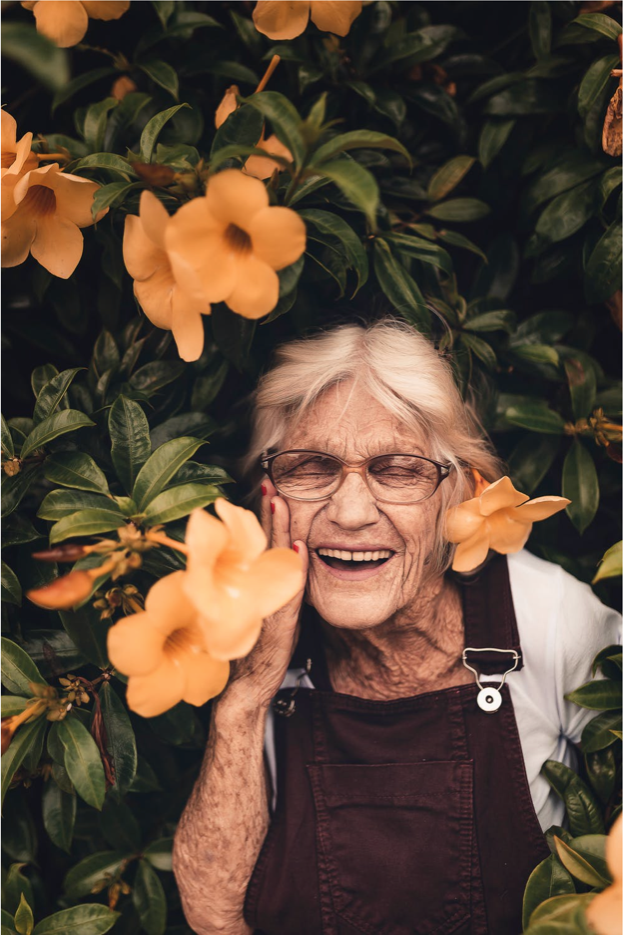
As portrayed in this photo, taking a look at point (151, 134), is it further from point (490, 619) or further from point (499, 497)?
point (490, 619)

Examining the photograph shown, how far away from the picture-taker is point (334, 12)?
1341 millimetres

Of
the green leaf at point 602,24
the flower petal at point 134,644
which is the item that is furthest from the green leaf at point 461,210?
the flower petal at point 134,644

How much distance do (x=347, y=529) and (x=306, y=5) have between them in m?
1.04

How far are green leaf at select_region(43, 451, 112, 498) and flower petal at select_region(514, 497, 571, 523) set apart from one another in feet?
2.67

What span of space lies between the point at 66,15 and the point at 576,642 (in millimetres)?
1679

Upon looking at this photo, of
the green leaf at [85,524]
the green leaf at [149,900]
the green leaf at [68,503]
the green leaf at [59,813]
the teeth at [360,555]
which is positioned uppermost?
the green leaf at [85,524]

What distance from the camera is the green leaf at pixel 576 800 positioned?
1415 mm

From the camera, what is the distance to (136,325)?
1.52 m

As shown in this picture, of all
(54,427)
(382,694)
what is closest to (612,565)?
(382,694)

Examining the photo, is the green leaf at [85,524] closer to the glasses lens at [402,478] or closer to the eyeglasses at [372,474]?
the eyeglasses at [372,474]

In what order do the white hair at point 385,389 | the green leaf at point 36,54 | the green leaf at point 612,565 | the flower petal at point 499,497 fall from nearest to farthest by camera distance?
1. the green leaf at point 36,54
2. the green leaf at point 612,565
3. the flower petal at point 499,497
4. the white hair at point 385,389

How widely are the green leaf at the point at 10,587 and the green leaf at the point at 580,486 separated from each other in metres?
1.20

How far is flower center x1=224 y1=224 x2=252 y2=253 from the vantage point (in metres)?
1.16

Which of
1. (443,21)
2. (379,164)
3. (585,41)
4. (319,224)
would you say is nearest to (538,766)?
(319,224)
